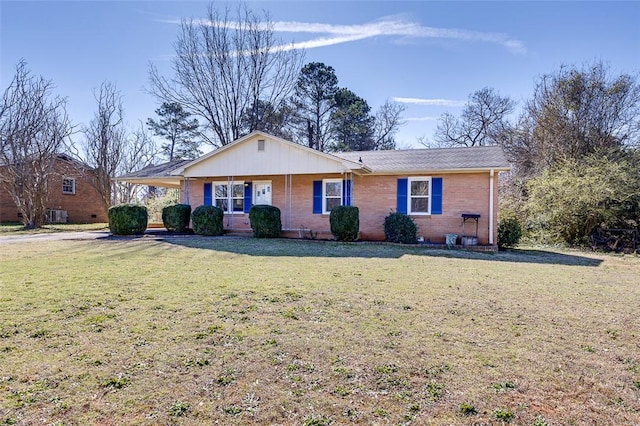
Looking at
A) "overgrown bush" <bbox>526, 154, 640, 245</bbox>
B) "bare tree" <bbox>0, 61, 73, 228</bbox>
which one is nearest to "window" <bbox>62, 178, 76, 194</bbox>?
"bare tree" <bbox>0, 61, 73, 228</bbox>

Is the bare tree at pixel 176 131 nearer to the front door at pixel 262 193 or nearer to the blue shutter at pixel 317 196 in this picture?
the front door at pixel 262 193

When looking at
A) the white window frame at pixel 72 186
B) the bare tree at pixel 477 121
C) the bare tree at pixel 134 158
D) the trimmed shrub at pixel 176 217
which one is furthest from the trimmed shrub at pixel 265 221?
the bare tree at pixel 477 121

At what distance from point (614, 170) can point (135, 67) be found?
85.1ft

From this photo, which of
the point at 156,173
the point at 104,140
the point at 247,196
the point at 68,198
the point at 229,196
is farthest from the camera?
the point at 68,198

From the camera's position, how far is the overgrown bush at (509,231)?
1392 cm

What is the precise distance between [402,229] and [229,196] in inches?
320

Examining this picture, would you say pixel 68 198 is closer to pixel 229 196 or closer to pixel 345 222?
pixel 229 196

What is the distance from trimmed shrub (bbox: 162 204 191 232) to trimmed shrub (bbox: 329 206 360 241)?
7037 mm

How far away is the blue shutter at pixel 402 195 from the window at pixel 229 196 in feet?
23.2

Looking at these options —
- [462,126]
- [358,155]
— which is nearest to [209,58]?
[358,155]

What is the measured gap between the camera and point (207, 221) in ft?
50.7

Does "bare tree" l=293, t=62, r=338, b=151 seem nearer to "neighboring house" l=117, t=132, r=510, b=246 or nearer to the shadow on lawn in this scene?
"neighboring house" l=117, t=132, r=510, b=246

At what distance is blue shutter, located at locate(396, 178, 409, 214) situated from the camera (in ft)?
47.8

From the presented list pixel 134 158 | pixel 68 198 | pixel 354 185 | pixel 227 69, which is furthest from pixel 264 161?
pixel 68 198
